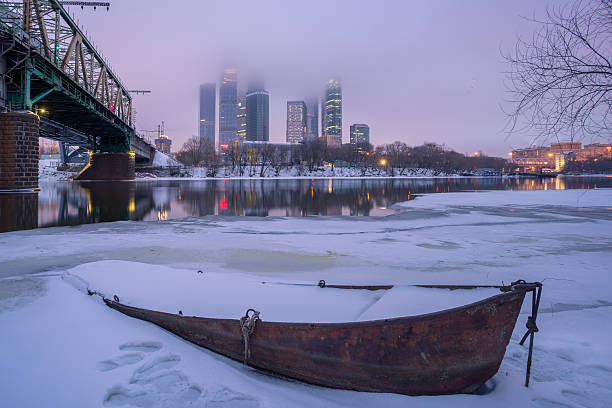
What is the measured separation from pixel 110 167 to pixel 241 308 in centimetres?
6270

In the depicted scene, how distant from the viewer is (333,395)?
2.80m

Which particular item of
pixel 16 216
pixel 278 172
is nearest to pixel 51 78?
pixel 16 216

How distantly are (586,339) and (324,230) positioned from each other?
8.54m

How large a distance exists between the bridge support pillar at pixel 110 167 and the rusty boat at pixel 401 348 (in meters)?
62.1

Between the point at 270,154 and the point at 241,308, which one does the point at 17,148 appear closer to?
the point at 241,308

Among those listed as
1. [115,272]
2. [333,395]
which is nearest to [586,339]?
[333,395]

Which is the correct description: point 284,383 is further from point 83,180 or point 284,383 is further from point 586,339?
point 83,180

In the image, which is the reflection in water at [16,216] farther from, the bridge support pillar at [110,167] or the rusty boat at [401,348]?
the bridge support pillar at [110,167]

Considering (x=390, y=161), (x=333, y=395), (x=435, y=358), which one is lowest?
(x=333, y=395)

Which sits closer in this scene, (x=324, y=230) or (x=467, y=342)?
(x=467, y=342)

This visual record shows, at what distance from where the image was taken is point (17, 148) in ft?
67.4

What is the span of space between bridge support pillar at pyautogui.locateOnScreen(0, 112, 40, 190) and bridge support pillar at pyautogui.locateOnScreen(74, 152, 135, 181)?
37.2 meters

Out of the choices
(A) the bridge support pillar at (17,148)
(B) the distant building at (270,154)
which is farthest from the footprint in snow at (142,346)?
(B) the distant building at (270,154)

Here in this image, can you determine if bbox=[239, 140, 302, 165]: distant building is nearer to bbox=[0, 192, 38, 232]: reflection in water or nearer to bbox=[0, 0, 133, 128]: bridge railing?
bbox=[0, 0, 133, 128]: bridge railing
